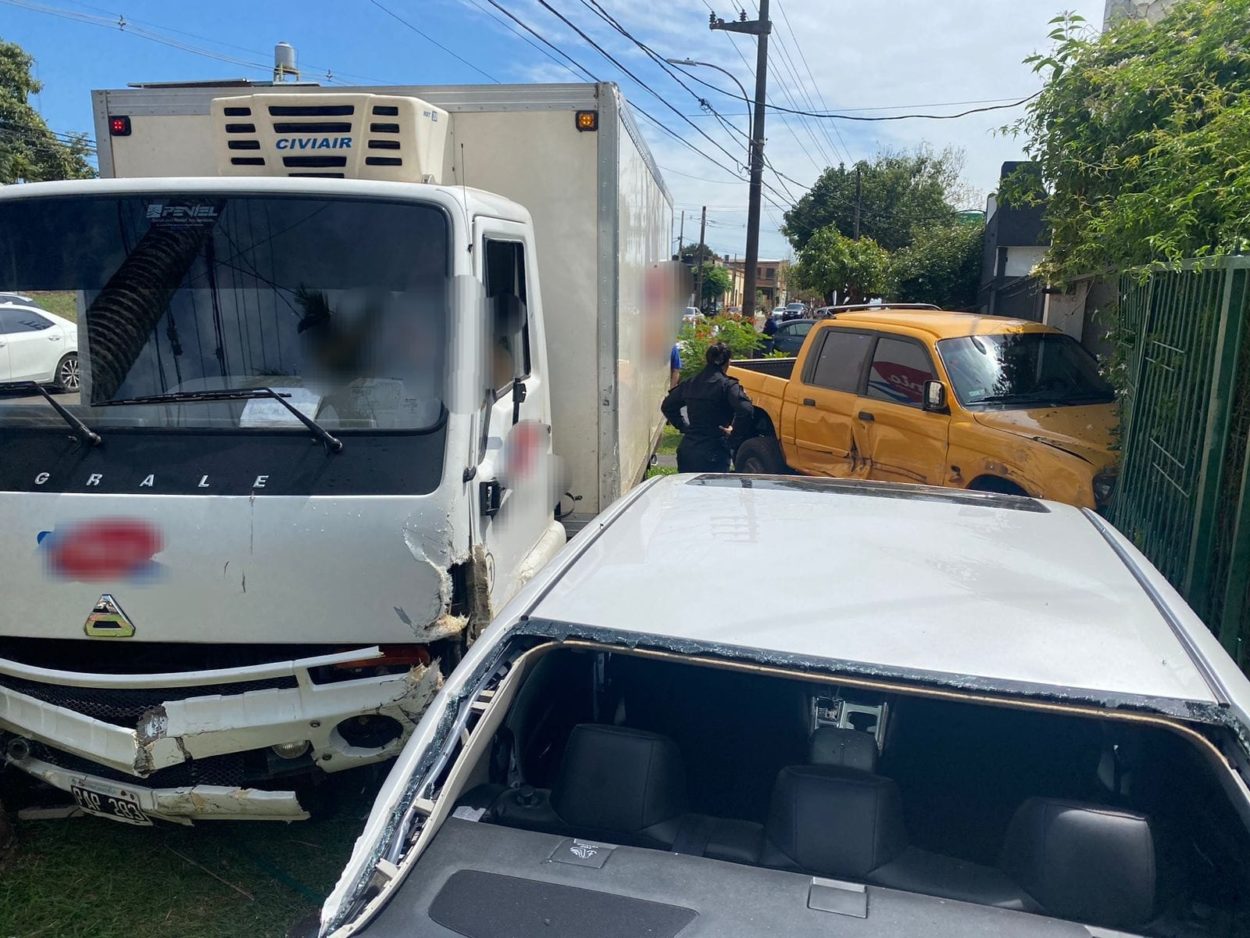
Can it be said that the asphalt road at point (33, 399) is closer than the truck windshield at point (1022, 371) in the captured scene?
Yes

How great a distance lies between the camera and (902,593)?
7.86ft

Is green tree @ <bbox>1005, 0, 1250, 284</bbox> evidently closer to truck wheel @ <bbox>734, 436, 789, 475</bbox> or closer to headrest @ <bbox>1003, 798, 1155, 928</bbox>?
truck wheel @ <bbox>734, 436, 789, 475</bbox>

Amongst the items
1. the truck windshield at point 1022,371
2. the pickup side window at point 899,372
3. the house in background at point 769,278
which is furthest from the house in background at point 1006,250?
Answer: the house in background at point 769,278

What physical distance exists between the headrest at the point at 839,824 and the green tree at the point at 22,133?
28.3 metres

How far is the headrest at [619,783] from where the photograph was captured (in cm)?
211

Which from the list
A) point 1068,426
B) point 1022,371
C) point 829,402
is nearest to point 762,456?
point 829,402

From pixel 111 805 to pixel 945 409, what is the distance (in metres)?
5.40

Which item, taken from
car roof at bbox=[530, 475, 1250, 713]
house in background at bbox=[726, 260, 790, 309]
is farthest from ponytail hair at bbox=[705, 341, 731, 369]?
house in background at bbox=[726, 260, 790, 309]

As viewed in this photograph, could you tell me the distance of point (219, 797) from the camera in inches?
130

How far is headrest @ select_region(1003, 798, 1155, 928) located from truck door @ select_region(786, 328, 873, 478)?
18.9 feet

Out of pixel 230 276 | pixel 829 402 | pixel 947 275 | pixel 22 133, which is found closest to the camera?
pixel 230 276

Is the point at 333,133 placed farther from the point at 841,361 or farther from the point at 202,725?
the point at 841,361

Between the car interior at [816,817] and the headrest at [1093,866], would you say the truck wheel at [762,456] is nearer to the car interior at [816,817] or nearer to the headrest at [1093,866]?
the car interior at [816,817]

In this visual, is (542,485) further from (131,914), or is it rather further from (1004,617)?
(1004,617)
